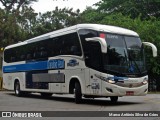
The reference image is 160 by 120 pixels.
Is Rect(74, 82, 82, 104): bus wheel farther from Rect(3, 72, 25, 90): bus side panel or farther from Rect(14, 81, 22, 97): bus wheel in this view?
Rect(14, 81, 22, 97): bus wheel

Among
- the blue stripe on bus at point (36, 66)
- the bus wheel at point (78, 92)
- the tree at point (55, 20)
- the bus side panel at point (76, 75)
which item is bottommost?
the bus wheel at point (78, 92)

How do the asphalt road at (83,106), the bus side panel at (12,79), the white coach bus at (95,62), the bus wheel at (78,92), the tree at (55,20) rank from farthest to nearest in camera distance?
1. the tree at (55,20)
2. the bus side panel at (12,79)
3. the bus wheel at (78,92)
4. the white coach bus at (95,62)
5. the asphalt road at (83,106)

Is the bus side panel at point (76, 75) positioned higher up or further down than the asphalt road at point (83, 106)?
higher up

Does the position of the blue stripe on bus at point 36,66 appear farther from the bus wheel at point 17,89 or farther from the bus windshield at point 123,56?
the bus windshield at point 123,56

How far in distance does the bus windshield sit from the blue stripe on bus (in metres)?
3.32

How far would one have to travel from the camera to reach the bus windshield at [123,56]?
55.2ft

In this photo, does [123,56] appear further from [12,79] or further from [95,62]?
[12,79]

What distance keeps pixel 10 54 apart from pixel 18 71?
217 centimetres

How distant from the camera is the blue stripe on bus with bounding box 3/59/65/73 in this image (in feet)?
65.5


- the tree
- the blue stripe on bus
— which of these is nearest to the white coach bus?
the blue stripe on bus

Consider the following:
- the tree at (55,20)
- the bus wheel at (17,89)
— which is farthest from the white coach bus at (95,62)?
the tree at (55,20)

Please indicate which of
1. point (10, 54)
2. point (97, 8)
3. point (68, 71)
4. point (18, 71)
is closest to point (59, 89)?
point (68, 71)

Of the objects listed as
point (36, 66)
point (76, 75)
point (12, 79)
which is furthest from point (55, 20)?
point (76, 75)

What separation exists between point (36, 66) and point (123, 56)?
23.0 ft
